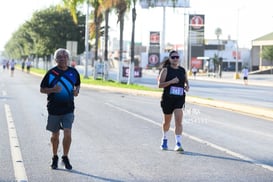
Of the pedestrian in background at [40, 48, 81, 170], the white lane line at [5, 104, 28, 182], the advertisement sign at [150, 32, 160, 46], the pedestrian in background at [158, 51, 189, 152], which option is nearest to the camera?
the white lane line at [5, 104, 28, 182]

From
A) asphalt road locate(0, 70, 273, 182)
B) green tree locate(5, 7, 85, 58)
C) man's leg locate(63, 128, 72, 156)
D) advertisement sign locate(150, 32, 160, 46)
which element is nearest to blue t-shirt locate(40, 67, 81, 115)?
man's leg locate(63, 128, 72, 156)

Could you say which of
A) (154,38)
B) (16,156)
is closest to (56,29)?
(154,38)

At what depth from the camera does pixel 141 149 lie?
11500 millimetres

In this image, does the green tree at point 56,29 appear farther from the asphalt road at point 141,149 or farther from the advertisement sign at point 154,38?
the asphalt road at point 141,149

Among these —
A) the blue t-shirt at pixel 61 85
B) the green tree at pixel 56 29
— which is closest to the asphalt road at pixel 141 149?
the blue t-shirt at pixel 61 85

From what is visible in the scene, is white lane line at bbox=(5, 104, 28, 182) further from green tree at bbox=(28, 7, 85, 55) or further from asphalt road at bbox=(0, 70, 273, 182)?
green tree at bbox=(28, 7, 85, 55)

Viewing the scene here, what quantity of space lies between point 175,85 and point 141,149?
1406 millimetres

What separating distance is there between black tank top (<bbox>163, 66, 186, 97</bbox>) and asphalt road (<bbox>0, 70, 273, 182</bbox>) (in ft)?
3.60

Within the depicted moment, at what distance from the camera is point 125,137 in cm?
1335

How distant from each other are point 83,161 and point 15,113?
9.42 metres

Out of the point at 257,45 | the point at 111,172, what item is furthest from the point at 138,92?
the point at 257,45

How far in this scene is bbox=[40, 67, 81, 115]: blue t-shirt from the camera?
9.15m

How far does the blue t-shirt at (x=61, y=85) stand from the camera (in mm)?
9148

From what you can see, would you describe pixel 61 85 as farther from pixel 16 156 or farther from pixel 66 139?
pixel 16 156
